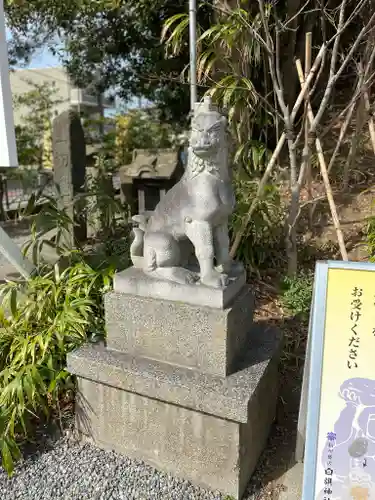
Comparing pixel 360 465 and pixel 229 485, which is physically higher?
pixel 360 465

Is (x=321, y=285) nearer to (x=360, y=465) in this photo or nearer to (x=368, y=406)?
(x=368, y=406)

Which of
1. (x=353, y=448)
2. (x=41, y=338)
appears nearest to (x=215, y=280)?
(x=353, y=448)

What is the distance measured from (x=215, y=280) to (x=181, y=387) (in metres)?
0.52

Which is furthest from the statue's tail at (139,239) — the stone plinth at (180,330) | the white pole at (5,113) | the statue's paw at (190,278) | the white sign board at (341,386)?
the white sign board at (341,386)

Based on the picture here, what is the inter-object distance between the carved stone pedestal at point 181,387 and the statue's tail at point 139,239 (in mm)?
92

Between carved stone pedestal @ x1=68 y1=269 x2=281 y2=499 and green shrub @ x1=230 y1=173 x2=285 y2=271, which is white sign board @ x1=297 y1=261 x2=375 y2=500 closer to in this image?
carved stone pedestal @ x1=68 y1=269 x2=281 y2=499

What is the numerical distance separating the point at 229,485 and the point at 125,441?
0.59 m

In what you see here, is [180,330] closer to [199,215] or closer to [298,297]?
[199,215]

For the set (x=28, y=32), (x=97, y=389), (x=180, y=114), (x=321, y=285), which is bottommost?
(x=97, y=389)

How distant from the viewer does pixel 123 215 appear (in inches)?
197

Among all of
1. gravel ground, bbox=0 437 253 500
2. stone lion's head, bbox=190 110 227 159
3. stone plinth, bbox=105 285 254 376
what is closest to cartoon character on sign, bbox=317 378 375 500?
stone plinth, bbox=105 285 254 376

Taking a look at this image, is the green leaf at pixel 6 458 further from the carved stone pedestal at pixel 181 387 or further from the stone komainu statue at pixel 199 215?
the stone komainu statue at pixel 199 215

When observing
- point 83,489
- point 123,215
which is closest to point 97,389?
point 83,489

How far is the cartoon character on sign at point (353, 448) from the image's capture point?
1.50 meters
